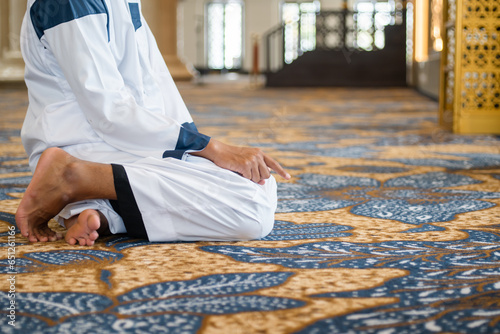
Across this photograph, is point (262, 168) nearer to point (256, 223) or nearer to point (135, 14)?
point (256, 223)

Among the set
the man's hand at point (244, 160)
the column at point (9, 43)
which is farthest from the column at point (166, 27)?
the man's hand at point (244, 160)

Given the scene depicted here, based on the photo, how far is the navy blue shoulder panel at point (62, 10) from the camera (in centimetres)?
157

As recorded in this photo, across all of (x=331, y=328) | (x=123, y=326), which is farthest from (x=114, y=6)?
(x=331, y=328)

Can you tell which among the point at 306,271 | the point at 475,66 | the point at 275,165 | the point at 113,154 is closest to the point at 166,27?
the point at 475,66

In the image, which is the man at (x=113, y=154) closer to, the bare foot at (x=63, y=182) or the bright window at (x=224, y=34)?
the bare foot at (x=63, y=182)

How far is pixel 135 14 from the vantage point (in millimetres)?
1735

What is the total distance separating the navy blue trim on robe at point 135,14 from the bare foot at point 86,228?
0.50m

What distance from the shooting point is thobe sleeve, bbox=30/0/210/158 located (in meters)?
1.58

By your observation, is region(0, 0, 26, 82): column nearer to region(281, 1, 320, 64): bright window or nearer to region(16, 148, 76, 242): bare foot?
region(281, 1, 320, 64): bright window

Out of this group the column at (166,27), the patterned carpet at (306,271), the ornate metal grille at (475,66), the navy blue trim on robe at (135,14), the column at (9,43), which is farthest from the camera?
the column at (166,27)

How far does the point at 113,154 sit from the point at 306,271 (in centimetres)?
59

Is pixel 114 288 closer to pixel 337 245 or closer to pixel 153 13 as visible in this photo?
pixel 337 245

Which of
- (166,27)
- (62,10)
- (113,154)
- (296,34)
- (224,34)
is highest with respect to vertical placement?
(224,34)

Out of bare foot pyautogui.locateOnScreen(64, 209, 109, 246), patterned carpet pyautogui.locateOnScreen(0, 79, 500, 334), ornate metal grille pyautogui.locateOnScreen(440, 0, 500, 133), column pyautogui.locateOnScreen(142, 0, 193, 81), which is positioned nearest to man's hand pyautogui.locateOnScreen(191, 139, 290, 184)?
patterned carpet pyautogui.locateOnScreen(0, 79, 500, 334)
